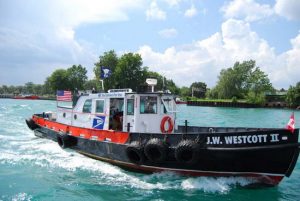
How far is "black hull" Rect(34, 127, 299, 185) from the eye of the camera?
9156 mm

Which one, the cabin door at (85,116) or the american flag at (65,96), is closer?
the cabin door at (85,116)

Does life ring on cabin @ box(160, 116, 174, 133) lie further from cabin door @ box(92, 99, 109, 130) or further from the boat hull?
cabin door @ box(92, 99, 109, 130)

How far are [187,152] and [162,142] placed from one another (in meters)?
0.90

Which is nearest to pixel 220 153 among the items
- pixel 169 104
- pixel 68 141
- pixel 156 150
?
pixel 156 150

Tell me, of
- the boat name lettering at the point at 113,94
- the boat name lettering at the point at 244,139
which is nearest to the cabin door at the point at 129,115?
the boat name lettering at the point at 113,94

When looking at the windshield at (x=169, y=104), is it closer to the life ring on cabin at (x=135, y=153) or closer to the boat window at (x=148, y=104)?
the boat window at (x=148, y=104)

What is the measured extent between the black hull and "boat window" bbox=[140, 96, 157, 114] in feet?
4.14

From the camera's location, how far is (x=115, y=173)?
37.3ft

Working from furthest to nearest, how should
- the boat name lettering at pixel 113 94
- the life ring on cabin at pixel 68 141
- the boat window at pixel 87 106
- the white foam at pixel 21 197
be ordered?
the life ring on cabin at pixel 68 141
the boat window at pixel 87 106
the boat name lettering at pixel 113 94
the white foam at pixel 21 197

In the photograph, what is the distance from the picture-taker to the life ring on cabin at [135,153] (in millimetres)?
10633

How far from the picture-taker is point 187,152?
973 cm

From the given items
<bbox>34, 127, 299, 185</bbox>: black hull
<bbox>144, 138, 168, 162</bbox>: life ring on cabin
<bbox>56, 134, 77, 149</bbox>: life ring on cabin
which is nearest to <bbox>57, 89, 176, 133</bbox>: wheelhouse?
<bbox>56, 134, 77, 149</bbox>: life ring on cabin

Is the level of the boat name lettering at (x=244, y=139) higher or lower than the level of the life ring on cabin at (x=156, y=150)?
higher

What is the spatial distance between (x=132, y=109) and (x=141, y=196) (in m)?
3.59
